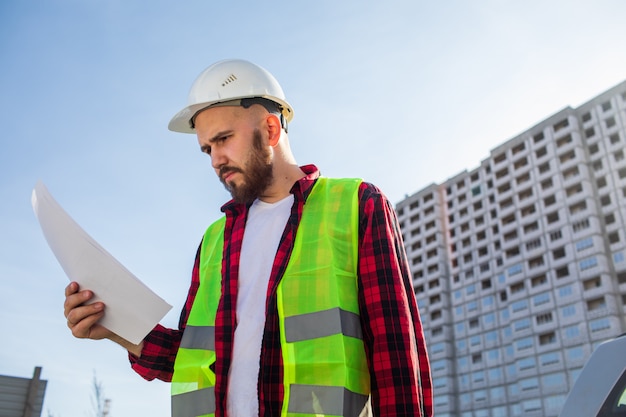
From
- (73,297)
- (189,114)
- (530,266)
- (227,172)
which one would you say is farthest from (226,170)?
(530,266)

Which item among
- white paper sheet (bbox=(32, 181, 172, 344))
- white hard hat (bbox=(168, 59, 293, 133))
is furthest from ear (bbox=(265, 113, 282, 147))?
white paper sheet (bbox=(32, 181, 172, 344))

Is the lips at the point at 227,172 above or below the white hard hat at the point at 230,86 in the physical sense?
below

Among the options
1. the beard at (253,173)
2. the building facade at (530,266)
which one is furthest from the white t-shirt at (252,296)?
the building facade at (530,266)

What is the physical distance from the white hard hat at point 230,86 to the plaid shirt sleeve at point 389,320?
0.58m

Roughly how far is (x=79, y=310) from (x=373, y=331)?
922mm

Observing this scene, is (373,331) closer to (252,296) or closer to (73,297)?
(252,296)

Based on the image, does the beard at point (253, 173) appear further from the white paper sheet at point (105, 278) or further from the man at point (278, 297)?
the white paper sheet at point (105, 278)

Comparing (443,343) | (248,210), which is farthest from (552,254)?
(248,210)

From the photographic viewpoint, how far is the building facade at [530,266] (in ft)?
192

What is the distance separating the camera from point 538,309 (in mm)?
63094

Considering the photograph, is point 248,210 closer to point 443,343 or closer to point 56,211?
point 56,211

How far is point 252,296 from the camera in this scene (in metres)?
1.88

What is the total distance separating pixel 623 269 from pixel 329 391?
211ft

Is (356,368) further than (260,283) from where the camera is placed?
No
